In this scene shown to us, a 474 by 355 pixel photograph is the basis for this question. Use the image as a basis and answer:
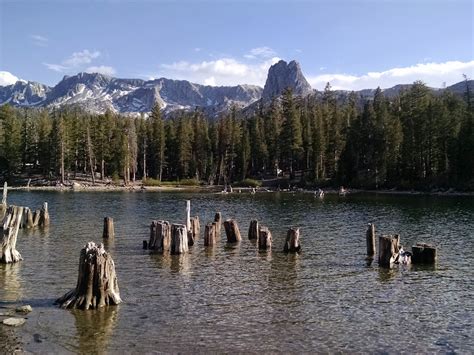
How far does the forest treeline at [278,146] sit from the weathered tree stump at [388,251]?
80548 millimetres

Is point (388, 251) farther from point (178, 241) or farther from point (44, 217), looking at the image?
point (44, 217)

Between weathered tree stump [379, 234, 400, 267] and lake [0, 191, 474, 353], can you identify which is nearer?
lake [0, 191, 474, 353]

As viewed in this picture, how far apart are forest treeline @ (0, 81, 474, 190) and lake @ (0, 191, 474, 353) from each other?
79.4m

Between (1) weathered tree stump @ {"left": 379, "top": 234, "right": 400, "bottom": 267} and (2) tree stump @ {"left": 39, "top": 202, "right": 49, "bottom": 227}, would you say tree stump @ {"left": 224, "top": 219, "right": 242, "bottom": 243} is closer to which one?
(1) weathered tree stump @ {"left": 379, "top": 234, "right": 400, "bottom": 267}

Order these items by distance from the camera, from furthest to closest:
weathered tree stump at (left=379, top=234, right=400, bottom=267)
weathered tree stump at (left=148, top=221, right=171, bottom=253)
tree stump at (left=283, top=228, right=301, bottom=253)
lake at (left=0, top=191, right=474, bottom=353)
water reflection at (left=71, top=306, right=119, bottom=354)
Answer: tree stump at (left=283, top=228, right=301, bottom=253) → weathered tree stump at (left=148, top=221, right=171, bottom=253) → weathered tree stump at (left=379, top=234, right=400, bottom=267) → lake at (left=0, top=191, right=474, bottom=353) → water reflection at (left=71, top=306, right=119, bottom=354)

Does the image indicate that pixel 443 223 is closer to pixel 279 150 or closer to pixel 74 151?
pixel 279 150

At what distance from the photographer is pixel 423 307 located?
66.1 feet

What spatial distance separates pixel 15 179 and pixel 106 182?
2462cm

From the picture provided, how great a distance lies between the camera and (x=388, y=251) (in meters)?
29.0

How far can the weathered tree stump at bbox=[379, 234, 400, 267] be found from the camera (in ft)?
94.6

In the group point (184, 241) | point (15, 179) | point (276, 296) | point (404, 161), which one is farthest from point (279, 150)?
point (276, 296)

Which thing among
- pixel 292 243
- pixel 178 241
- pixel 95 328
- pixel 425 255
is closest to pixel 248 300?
pixel 95 328

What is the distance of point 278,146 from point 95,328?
12638 centimetres

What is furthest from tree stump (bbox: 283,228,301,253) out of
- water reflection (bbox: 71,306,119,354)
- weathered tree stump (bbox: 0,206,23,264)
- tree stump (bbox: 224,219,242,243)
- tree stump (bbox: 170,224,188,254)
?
weathered tree stump (bbox: 0,206,23,264)
